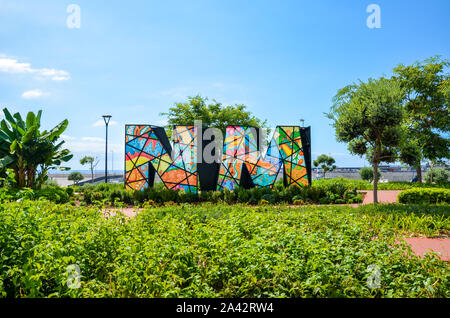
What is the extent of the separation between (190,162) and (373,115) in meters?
8.26

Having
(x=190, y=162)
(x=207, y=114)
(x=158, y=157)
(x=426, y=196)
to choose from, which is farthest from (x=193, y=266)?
(x=207, y=114)

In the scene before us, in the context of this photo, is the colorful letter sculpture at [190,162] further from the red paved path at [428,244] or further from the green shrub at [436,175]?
the green shrub at [436,175]

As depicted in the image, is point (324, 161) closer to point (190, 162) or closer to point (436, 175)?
point (436, 175)

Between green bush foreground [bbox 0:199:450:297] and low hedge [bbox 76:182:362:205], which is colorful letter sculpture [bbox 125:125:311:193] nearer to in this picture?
low hedge [bbox 76:182:362:205]

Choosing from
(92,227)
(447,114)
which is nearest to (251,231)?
(92,227)

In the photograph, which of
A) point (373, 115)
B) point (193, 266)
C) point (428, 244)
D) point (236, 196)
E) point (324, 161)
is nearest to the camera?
point (193, 266)

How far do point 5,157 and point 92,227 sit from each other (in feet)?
39.8

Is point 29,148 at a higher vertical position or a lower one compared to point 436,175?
higher

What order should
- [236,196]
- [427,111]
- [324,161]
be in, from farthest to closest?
[324,161] < [427,111] < [236,196]

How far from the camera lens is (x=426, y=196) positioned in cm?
1286

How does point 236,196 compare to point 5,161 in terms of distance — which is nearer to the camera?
point 5,161

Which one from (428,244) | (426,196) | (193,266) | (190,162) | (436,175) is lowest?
(428,244)
